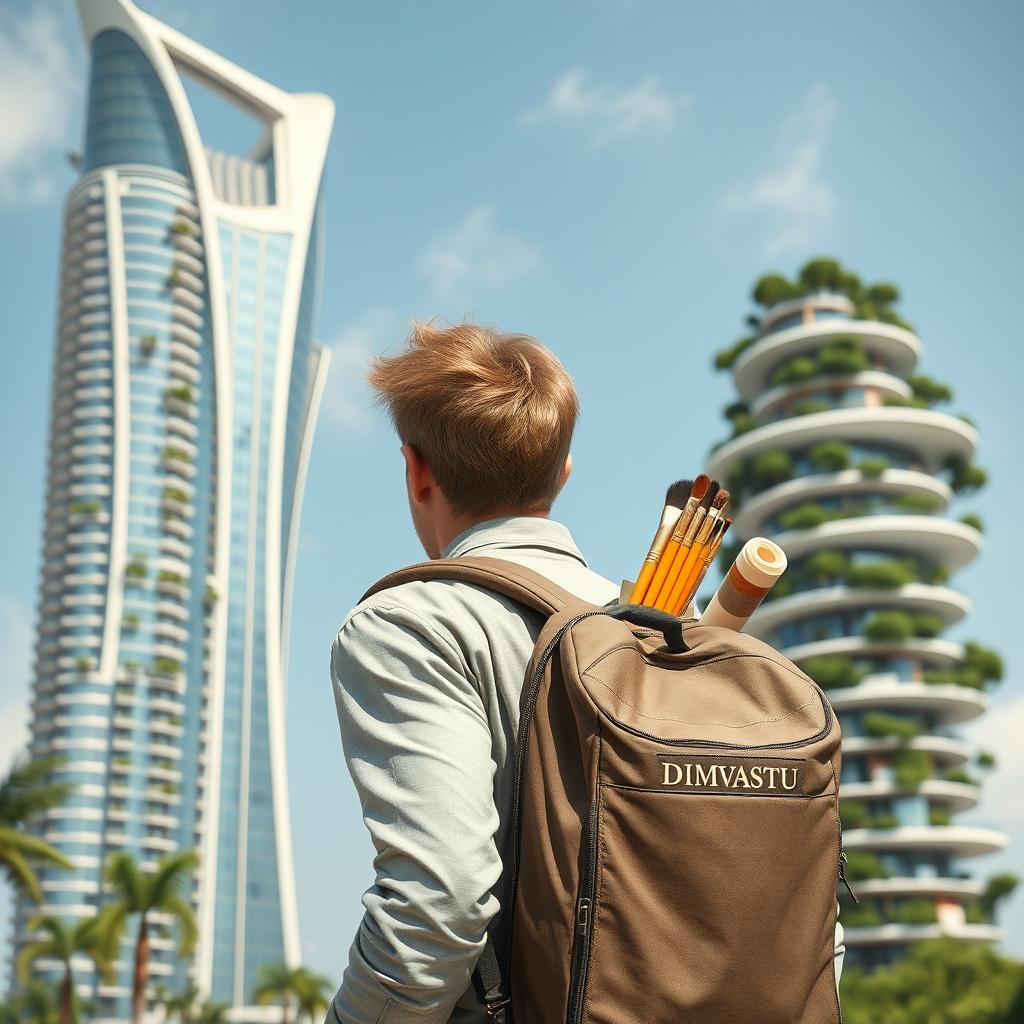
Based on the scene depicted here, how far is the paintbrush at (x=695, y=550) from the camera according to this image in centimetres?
199

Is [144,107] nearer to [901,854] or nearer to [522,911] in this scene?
[901,854]

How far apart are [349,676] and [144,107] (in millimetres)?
94254

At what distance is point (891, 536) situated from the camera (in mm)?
49344

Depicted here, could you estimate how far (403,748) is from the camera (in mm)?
1580

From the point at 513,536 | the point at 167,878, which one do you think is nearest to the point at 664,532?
the point at 513,536

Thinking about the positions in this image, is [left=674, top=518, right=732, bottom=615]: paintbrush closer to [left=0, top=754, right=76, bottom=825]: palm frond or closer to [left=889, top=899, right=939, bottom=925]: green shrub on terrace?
[left=0, top=754, right=76, bottom=825]: palm frond

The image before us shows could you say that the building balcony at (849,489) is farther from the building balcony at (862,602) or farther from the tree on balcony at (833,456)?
the building balcony at (862,602)

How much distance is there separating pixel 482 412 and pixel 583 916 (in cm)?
71

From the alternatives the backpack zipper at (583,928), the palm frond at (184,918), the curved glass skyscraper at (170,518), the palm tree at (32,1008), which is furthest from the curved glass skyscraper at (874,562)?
the backpack zipper at (583,928)

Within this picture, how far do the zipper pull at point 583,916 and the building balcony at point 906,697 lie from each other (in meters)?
46.4

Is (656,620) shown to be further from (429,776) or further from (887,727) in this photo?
(887,727)

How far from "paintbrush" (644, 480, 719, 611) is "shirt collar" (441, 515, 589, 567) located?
15cm

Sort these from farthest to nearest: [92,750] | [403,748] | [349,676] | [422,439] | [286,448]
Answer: [286,448] → [92,750] → [422,439] → [349,676] → [403,748]

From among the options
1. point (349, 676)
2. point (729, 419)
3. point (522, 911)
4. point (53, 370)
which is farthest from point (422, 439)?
point (53, 370)
